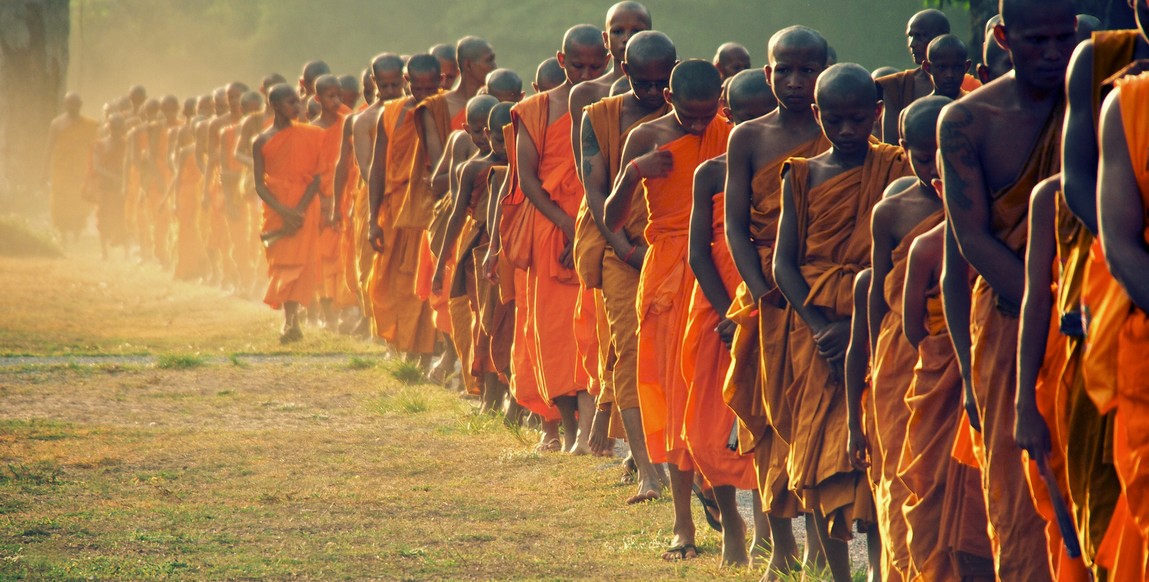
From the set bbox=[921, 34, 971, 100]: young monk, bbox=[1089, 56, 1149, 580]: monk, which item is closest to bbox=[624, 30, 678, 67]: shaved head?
bbox=[921, 34, 971, 100]: young monk

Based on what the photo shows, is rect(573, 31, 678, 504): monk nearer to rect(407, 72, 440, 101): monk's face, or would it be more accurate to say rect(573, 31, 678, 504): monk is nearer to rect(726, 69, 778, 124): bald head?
rect(726, 69, 778, 124): bald head

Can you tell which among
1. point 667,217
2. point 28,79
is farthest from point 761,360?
point 28,79

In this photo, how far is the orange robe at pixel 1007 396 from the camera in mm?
4441

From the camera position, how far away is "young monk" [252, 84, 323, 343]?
15500 mm

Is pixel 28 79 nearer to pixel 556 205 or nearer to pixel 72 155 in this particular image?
pixel 72 155

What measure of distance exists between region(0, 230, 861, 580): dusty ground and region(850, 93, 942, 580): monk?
137 centimetres

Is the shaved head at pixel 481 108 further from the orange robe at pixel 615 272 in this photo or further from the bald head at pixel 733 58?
the orange robe at pixel 615 272

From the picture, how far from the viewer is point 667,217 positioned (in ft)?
23.7

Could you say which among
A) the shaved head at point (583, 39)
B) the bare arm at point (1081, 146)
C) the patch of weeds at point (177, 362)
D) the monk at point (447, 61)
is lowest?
the patch of weeds at point (177, 362)

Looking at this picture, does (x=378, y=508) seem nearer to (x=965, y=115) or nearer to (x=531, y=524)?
(x=531, y=524)

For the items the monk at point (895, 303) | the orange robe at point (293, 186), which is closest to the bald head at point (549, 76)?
the monk at point (895, 303)

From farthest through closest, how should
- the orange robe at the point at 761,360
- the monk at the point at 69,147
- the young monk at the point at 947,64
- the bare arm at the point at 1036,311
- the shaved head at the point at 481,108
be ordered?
the monk at the point at 69,147, the shaved head at the point at 481,108, the young monk at the point at 947,64, the orange robe at the point at 761,360, the bare arm at the point at 1036,311

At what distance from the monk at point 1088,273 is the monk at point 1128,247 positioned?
0.30ft

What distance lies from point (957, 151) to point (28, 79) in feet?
88.6
